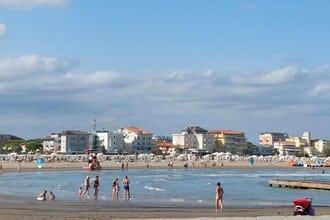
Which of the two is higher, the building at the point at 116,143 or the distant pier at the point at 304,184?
the building at the point at 116,143

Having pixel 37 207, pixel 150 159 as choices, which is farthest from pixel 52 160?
pixel 37 207

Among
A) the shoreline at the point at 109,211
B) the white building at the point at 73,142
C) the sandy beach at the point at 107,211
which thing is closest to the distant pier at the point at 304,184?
the sandy beach at the point at 107,211

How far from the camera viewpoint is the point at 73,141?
191125mm

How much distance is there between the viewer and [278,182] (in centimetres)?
5775

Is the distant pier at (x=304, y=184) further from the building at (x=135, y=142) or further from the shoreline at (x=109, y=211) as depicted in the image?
the building at (x=135, y=142)

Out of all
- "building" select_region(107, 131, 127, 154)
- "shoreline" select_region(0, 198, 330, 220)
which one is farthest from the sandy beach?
"building" select_region(107, 131, 127, 154)

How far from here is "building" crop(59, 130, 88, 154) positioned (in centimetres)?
19000

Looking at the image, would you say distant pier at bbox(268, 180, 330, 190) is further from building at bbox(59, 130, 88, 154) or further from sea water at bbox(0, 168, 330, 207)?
building at bbox(59, 130, 88, 154)

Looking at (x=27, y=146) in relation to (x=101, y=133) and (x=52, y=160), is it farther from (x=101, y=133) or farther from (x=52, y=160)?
(x=52, y=160)

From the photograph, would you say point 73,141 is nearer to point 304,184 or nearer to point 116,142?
point 116,142

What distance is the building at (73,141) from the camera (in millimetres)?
190000

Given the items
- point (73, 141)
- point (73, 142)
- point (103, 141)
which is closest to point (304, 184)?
point (73, 142)

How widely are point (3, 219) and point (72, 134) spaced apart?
169390mm

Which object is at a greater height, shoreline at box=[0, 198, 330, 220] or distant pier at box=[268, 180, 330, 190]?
distant pier at box=[268, 180, 330, 190]
